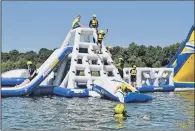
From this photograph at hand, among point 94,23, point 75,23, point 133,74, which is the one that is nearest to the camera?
point 133,74

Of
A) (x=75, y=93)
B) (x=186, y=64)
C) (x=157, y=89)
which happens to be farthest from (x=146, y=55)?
(x=75, y=93)

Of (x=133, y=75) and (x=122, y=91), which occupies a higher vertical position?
(x=133, y=75)

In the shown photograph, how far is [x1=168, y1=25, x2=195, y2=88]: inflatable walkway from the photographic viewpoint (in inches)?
915

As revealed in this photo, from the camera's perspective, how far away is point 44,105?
14.1 meters

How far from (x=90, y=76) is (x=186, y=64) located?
317 inches

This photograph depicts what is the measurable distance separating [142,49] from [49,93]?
35199 millimetres

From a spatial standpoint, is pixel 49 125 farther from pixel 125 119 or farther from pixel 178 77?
pixel 178 77

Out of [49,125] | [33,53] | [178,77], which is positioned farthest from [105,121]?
[33,53]

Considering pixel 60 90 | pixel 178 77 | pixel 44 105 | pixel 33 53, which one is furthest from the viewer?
pixel 33 53

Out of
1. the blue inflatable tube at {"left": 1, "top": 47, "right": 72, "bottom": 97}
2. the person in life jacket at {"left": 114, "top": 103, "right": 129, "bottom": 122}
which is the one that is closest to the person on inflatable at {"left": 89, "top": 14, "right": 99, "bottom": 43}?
the blue inflatable tube at {"left": 1, "top": 47, "right": 72, "bottom": 97}

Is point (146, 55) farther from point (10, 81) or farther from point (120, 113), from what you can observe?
point (120, 113)

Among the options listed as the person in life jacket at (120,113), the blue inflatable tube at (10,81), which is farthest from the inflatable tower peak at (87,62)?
the person in life jacket at (120,113)

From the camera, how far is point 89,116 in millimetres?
11148

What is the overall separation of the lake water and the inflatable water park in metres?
2.07
